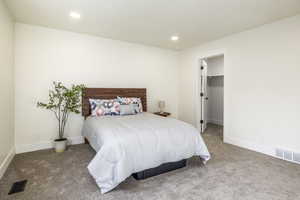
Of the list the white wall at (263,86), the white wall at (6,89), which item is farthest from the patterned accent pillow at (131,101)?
the white wall at (263,86)

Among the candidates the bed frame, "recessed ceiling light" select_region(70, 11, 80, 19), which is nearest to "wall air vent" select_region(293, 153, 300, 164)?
the bed frame

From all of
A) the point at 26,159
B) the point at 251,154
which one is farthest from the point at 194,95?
the point at 26,159

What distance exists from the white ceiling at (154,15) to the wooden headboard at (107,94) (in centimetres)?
132

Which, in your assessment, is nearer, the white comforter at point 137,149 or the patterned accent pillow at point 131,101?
the white comforter at point 137,149

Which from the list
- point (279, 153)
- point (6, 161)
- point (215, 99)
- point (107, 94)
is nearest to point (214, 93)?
point (215, 99)

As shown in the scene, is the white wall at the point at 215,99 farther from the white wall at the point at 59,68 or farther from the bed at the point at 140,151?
the bed at the point at 140,151

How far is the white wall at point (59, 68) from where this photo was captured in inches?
121

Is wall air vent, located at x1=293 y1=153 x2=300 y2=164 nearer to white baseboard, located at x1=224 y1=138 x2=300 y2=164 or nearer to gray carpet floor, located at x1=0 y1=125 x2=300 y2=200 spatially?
gray carpet floor, located at x1=0 y1=125 x2=300 y2=200

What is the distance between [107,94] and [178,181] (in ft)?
8.41

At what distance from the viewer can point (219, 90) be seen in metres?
5.72

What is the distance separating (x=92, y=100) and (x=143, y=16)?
6.77 ft

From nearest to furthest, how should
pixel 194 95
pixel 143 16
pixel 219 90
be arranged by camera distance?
1. pixel 143 16
2. pixel 194 95
3. pixel 219 90

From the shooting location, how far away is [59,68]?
11.1 feet

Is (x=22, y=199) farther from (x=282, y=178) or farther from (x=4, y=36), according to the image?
(x=282, y=178)
